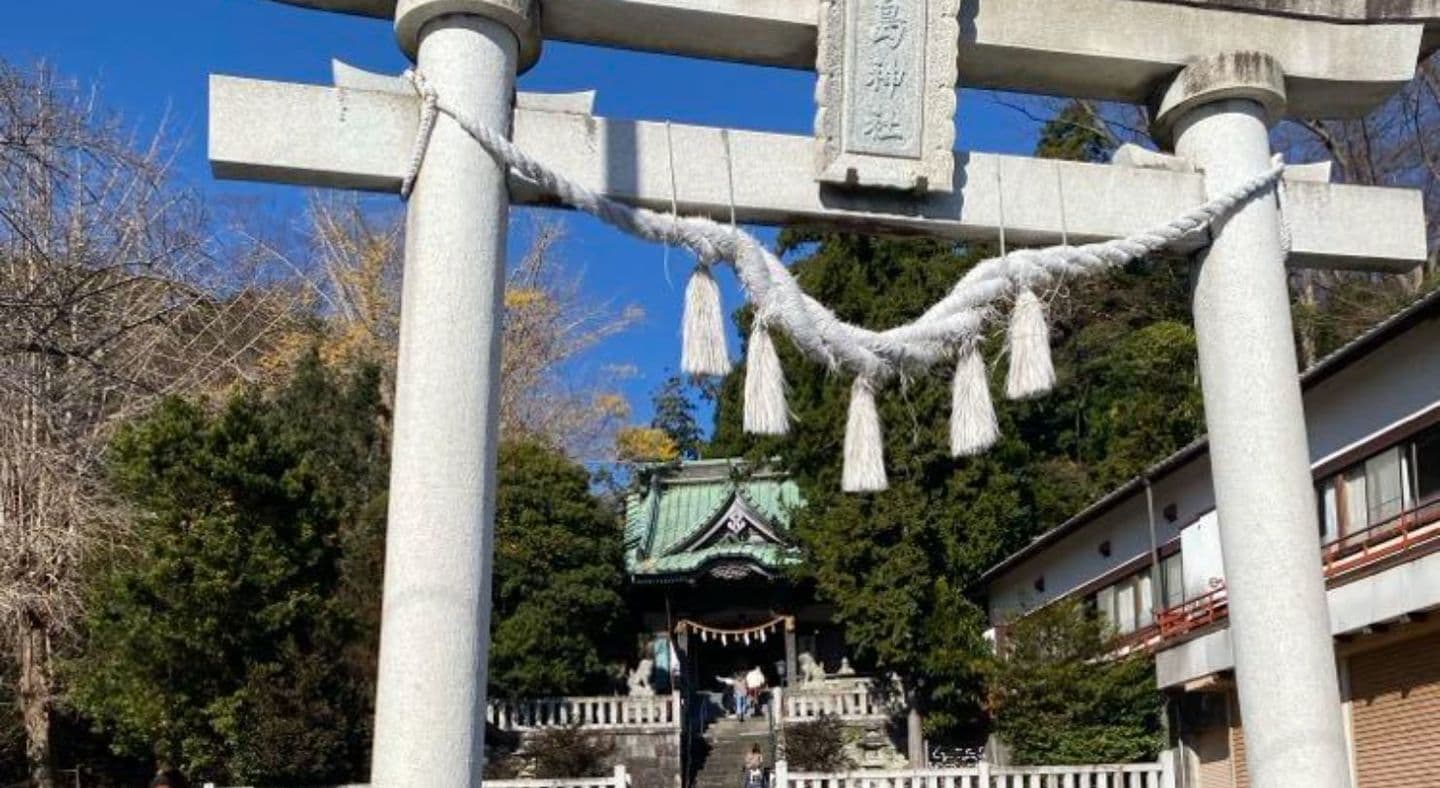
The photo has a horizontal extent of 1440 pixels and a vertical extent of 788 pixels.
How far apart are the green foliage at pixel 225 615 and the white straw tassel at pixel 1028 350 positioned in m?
13.8

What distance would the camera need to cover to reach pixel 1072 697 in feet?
59.5

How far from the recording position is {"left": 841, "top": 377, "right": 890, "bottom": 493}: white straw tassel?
5.89 m

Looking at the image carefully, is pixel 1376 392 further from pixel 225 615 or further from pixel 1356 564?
pixel 225 615

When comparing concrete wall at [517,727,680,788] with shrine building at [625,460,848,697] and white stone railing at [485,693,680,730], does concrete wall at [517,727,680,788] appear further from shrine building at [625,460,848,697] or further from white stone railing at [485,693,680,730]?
shrine building at [625,460,848,697]

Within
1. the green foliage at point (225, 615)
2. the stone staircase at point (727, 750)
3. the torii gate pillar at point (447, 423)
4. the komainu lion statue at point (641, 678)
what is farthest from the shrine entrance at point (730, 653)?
the torii gate pillar at point (447, 423)

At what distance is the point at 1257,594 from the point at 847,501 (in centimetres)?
1753

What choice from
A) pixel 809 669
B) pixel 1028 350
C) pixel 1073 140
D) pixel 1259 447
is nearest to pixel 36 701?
pixel 809 669

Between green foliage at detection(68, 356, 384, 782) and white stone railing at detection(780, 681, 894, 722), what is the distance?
802cm

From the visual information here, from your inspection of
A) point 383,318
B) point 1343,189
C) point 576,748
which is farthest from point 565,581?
point 1343,189

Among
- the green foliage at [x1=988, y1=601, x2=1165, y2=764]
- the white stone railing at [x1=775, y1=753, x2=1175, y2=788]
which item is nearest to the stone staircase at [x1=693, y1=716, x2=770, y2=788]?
the green foliage at [x1=988, y1=601, x2=1165, y2=764]

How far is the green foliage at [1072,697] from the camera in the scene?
17984 millimetres

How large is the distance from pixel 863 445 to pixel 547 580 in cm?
1925

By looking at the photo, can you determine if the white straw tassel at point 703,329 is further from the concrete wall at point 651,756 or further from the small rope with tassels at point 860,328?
the concrete wall at point 651,756

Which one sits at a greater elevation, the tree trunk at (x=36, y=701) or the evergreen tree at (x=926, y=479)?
the evergreen tree at (x=926, y=479)
